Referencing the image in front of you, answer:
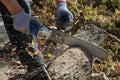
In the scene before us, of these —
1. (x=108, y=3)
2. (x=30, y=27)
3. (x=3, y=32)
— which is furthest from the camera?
(x=108, y=3)

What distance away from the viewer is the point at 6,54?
337 centimetres

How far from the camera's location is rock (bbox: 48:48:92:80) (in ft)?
8.33

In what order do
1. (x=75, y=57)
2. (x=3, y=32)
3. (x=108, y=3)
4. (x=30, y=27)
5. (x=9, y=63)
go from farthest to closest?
(x=108, y=3) < (x=3, y=32) < (x=9, y=63) < (x=75, y=57) < (x=30, y=27)

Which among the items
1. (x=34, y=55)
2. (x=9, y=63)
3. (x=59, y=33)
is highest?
(x=59, y=33)

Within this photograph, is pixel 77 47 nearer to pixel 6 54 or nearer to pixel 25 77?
pixel 25 77

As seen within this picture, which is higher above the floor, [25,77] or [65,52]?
[65,52]

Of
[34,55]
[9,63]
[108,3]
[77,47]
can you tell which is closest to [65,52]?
[77,47]

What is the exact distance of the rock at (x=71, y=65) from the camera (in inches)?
100.0

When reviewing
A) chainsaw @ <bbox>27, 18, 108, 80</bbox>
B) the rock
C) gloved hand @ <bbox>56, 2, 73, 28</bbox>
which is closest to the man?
gloved hand @ <bbox>56, 2, 73, 28</bbox>

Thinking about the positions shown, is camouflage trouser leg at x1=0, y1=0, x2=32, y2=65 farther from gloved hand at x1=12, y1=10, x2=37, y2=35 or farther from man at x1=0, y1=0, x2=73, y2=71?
gloved hand at x1=12, y1=10, x2=37, y2=35

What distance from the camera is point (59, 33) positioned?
102 inches

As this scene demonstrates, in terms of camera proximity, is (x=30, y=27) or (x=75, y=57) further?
(x=75, y=57)

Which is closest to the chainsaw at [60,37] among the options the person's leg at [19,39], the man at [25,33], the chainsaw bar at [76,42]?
the chainsaw bar at [76,42]

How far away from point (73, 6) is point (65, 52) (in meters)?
1.30
